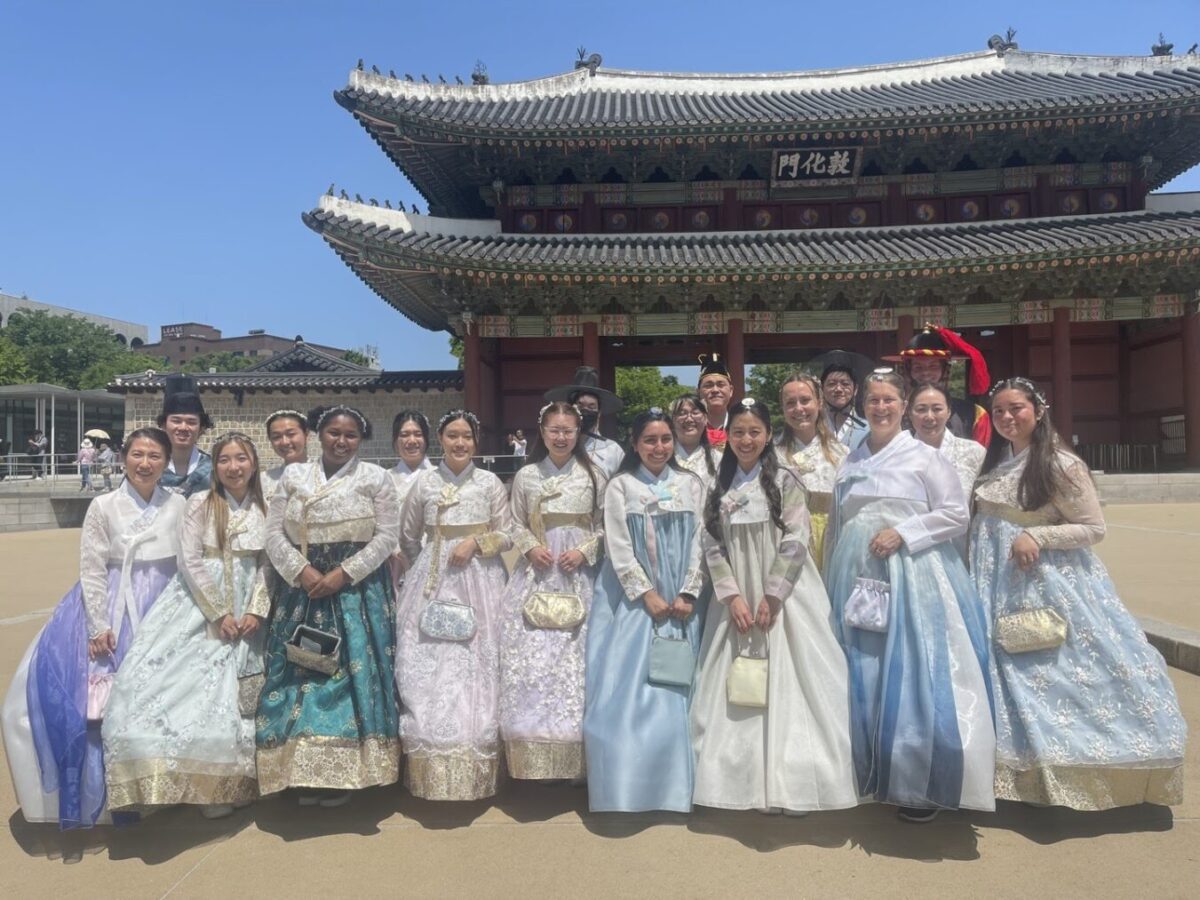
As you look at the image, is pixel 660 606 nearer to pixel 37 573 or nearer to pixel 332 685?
pixel 332 685

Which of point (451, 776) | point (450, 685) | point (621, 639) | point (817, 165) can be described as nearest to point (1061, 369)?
point (817, 165)

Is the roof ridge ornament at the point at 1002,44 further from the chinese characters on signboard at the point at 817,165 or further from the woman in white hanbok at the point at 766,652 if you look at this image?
the woman in white hanbok at the point at 766,652

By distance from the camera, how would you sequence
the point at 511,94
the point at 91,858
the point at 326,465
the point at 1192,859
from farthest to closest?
the point at 511,94 < the point at 326,465 < the point at 91,858 < the point at 1192,859

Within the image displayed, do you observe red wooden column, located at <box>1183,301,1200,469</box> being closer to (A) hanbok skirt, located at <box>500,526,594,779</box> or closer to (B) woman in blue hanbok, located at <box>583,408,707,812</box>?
(B) woman in blue hanbok, located at <box>583,408,707,812</box>

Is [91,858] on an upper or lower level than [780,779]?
lower

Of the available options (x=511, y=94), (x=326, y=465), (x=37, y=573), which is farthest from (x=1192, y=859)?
(x=511, y=94)

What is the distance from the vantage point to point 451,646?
337 cm

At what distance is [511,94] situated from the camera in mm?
16078

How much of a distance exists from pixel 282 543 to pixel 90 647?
0.83 meters

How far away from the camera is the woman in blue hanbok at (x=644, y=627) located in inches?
121

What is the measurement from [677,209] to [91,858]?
537 inches

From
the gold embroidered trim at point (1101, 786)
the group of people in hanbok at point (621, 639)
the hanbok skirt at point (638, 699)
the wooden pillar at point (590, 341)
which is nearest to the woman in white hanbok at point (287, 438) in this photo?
the group of people in hanbok at point (621, 639)

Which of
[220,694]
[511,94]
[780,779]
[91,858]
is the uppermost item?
[511,94]

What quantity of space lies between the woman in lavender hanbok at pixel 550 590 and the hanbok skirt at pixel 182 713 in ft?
3.41
